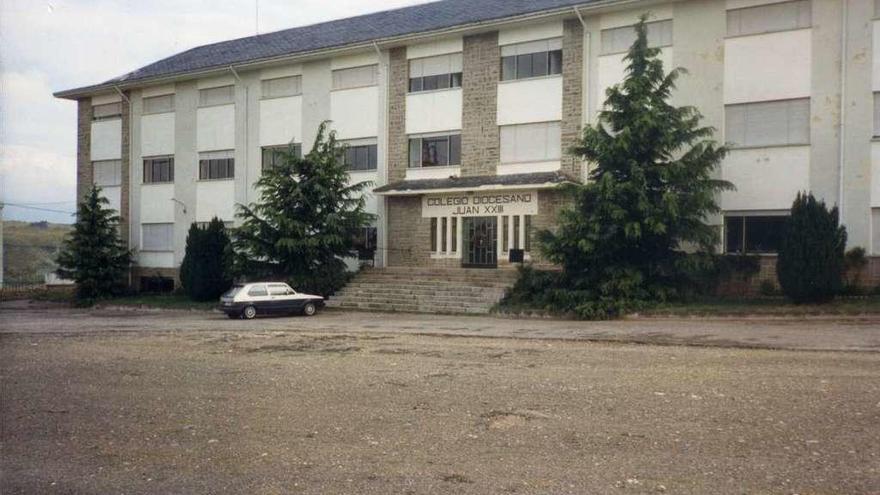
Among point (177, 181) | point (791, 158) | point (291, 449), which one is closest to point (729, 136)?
point (791, 158)

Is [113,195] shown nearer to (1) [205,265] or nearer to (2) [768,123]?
(1) [205,265]

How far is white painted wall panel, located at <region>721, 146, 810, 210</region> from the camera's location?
21812mm

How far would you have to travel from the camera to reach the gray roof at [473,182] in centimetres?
2519

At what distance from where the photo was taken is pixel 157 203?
3512 centimetres

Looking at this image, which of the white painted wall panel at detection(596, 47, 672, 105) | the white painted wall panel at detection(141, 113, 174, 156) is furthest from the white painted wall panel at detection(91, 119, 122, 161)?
the white painted wall panel at detection(596, 47, 672, 105)

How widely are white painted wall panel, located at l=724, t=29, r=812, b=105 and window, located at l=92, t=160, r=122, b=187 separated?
94.1 ft

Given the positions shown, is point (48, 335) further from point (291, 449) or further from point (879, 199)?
point (879, 199)

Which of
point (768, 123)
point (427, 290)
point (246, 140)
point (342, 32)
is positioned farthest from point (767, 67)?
point (246, 140)

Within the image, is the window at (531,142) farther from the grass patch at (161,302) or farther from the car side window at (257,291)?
the grass patch at (161,302)

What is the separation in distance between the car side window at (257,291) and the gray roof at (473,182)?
22.9 ft

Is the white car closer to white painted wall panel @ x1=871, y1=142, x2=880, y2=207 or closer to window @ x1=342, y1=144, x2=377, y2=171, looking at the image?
window @ x1=342, y1=144, x2=377, y2=171

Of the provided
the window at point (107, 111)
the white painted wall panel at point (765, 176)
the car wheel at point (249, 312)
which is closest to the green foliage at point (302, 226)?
the car wheel at point (249, 312)

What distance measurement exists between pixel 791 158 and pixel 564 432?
18011 mm

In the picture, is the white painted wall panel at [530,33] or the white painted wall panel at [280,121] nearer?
the white painted wall panel at [530,33]
